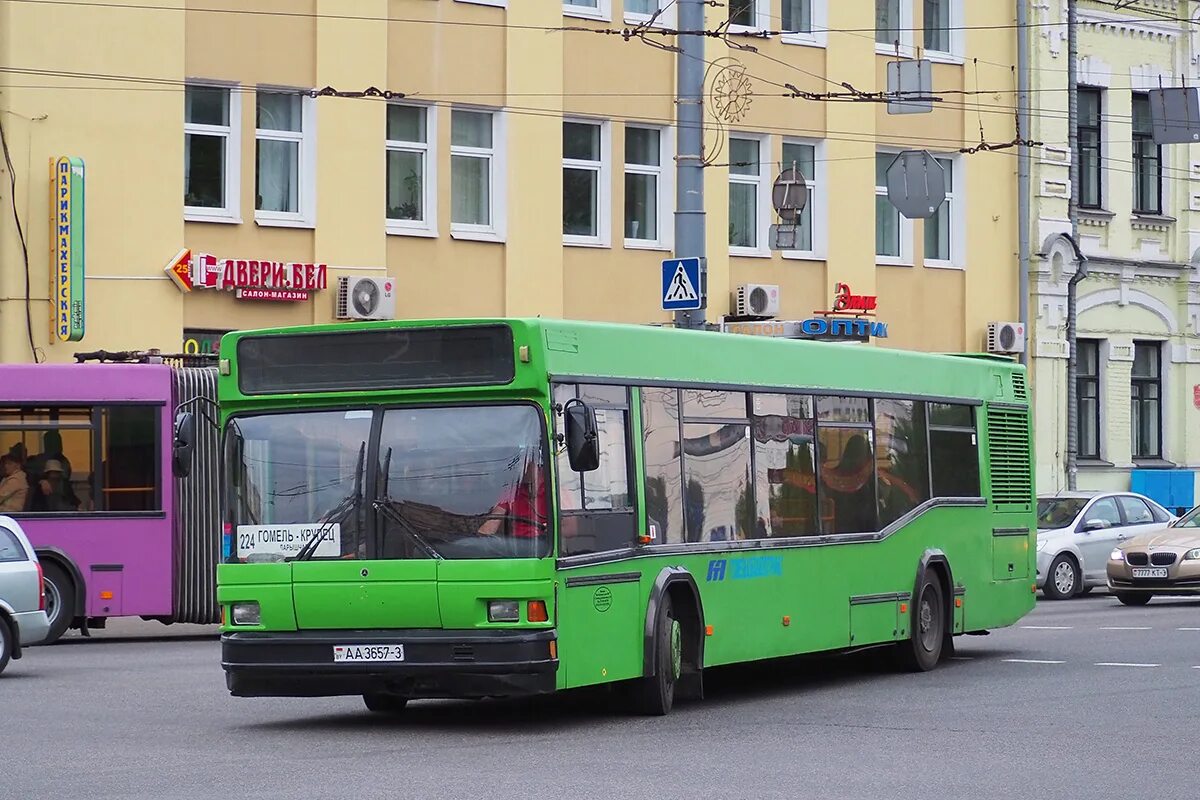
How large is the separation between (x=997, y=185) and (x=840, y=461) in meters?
21.6

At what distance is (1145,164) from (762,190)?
9.33m

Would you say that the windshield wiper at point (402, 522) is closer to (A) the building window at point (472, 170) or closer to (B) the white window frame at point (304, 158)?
(B) the white window frame at point (304, 158)

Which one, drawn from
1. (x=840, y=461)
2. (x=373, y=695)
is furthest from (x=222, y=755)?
(x=840, y=461)

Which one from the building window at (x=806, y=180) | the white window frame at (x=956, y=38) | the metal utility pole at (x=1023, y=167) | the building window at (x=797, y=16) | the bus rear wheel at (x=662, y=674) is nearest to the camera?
the bus rear wheel at (x=662, y=674)

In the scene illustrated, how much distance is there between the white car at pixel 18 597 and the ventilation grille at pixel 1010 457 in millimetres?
8208

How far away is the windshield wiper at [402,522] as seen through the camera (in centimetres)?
1347

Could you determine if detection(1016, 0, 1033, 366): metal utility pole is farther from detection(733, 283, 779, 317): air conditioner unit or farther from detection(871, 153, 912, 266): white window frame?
detection(733, 283, 779, 317): air conditioner unit

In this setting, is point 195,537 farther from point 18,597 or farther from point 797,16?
point 797,16

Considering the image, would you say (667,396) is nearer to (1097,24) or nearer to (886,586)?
(886,586)

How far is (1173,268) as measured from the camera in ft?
133

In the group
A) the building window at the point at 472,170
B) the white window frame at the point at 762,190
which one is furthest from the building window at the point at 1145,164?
the building window at the point at 472,170

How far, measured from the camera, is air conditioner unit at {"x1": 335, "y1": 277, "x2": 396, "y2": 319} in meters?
29.6

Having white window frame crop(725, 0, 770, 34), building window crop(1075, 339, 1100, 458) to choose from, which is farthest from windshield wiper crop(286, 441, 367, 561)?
building window crop(1075, 339, 1100, 458)

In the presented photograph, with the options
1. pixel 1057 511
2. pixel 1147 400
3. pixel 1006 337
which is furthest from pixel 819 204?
pixel 1147 400
